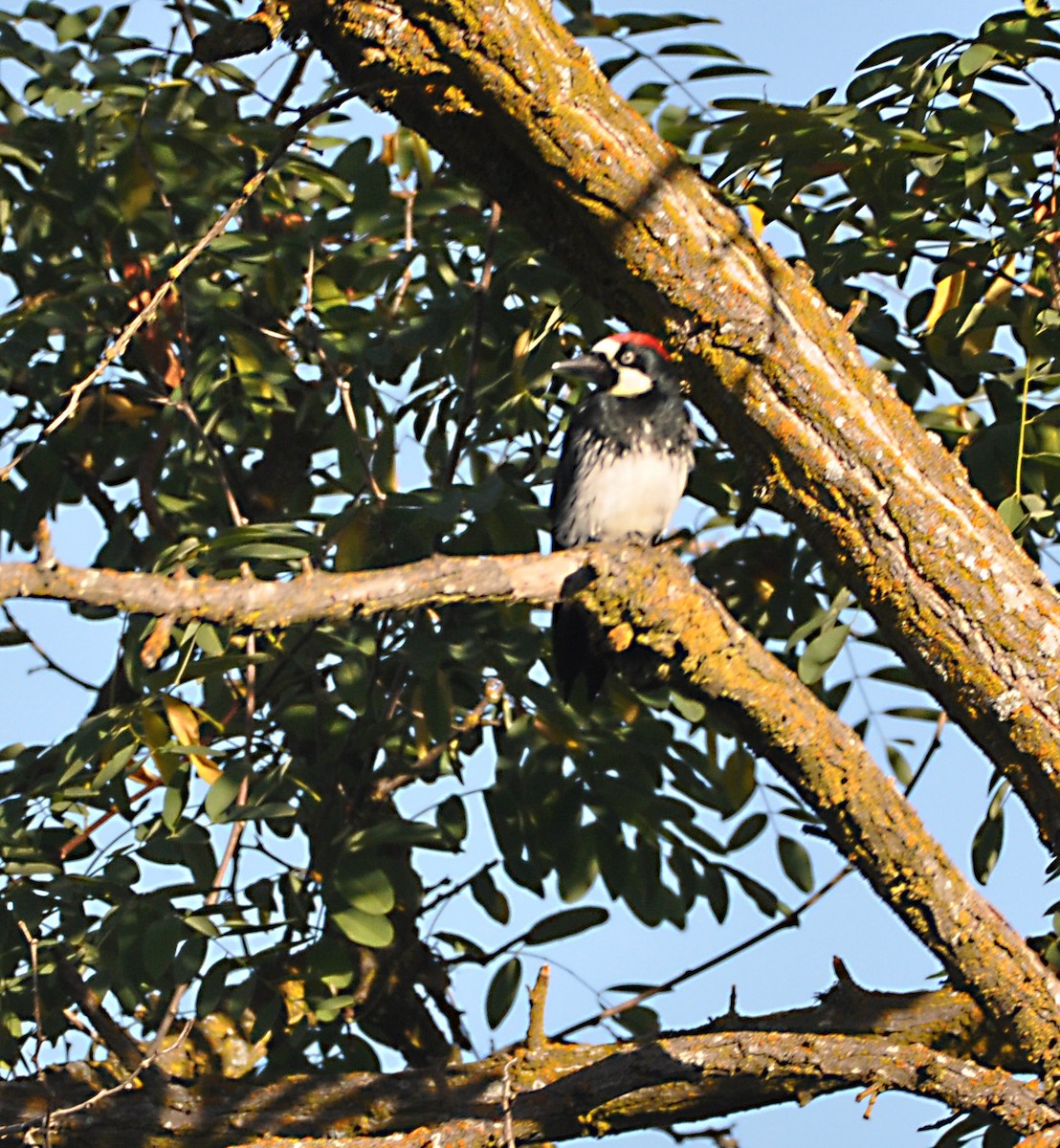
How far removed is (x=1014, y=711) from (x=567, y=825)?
1.12 m

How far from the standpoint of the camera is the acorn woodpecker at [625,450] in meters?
3.50

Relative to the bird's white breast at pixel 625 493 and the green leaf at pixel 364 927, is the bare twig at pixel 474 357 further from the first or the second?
the green leaf at pixel 364 927

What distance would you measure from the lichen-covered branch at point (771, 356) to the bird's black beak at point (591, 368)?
79cm

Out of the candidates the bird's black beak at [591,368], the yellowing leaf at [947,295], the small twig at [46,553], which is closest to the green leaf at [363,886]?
the bird's black beak at [591,368]

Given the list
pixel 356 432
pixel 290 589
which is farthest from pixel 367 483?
pixel 290 589

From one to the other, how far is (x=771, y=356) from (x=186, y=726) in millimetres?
1215

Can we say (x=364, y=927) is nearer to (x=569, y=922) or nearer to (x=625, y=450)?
(x=569, y=922)

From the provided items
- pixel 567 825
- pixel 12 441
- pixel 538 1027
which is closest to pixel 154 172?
pixel 12 441

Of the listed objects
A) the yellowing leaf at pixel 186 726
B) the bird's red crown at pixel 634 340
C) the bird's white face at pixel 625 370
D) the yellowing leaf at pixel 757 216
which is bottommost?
the yellowing leaf at pixel 186 726

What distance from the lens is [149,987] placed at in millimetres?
2750

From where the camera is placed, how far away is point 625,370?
11.4ft

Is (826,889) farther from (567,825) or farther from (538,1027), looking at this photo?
(538,1027)

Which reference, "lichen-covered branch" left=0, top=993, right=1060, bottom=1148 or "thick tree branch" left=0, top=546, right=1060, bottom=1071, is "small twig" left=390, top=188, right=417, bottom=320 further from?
"lichen-covered branch" left=0, top=993, right=1060, bottom=1148

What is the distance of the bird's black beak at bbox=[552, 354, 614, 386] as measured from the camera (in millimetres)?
3180
